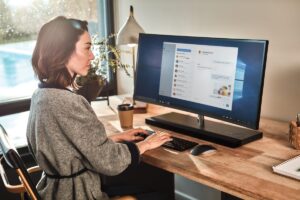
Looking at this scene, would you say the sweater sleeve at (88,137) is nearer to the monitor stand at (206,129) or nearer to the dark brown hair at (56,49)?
the dark brown hair at (56,49)

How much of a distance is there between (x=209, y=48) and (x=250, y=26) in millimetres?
387

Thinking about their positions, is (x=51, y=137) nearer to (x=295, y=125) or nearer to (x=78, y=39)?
(x=78, y=39)

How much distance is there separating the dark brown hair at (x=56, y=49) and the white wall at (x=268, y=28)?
3.03ft

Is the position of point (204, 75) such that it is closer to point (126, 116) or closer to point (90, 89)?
point (126, 116)

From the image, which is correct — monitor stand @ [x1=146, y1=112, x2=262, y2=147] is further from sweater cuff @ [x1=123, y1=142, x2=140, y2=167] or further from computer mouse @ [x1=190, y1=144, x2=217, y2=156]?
sweater cuff @ [x1=123, y1=142, x2=140, y2=167]

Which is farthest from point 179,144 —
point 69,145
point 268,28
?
point 268,28

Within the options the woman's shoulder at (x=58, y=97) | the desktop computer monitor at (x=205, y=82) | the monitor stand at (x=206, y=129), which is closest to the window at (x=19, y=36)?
the desktop computer monitor at (x=205, y=82)

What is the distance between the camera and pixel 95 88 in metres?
2.25

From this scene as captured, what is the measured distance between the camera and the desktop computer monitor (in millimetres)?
1631

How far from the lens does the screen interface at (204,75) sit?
1625mm

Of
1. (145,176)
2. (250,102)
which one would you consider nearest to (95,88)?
(145,176)

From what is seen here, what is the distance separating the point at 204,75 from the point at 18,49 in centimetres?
127

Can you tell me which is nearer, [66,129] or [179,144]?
[66,129]

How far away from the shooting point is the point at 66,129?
4.53 ft
